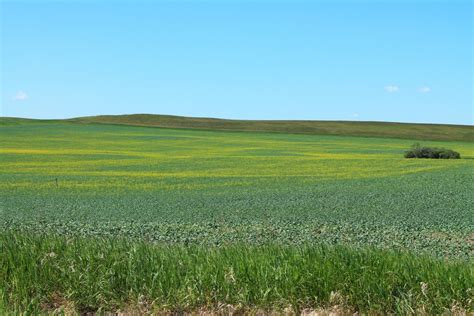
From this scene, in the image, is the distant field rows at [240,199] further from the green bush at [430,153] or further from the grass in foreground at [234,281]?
the green bush at [430,153]

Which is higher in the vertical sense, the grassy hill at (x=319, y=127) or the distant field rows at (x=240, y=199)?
the grassy hill at (x=319, y=127)

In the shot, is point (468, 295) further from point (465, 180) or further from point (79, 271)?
point (465, 180)

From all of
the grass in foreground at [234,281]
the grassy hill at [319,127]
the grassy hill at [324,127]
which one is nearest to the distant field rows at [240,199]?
the grass in foreground at [234,281]

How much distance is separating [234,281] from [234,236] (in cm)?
639

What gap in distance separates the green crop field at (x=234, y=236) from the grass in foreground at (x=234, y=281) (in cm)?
2

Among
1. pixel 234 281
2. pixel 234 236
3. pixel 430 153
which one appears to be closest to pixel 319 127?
pixel 430 153

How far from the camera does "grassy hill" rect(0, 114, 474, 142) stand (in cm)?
9012

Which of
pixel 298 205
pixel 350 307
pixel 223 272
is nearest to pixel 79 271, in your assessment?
pixel 223 272

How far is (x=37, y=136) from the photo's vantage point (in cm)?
6775

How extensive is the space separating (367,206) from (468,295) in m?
12.9

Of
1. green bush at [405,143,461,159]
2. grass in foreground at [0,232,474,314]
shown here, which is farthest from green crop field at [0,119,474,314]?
green bush at [405,143,461,159]

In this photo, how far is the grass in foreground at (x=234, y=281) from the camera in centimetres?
794

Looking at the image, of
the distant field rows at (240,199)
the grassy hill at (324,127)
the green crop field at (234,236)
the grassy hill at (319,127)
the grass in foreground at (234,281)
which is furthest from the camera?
the grassy hill at (324,127)

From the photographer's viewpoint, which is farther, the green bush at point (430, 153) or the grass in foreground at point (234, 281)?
the green bush at point (430, 153)
